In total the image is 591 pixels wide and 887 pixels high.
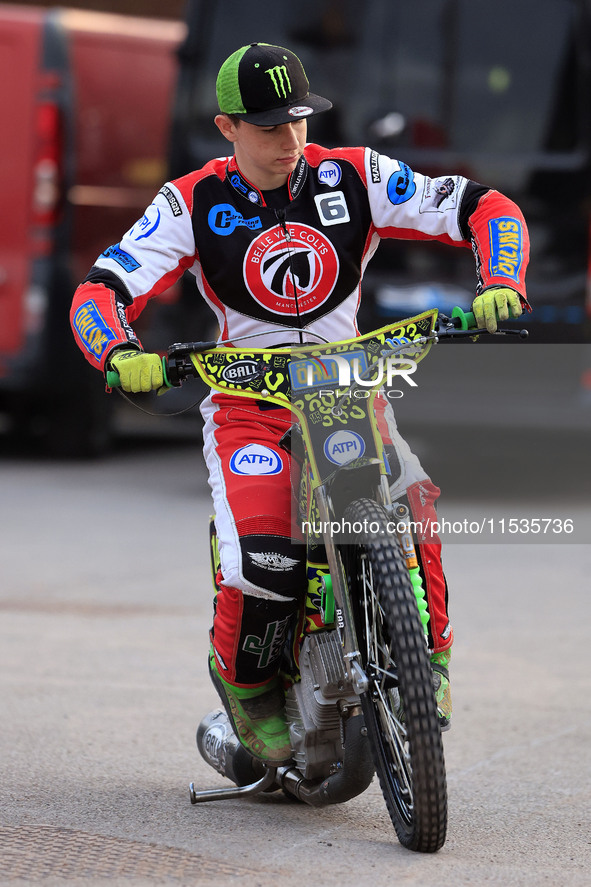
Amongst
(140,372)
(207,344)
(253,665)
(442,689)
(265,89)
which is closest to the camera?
(140,372)

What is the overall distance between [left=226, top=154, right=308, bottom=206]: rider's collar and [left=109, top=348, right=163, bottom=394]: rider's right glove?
709 mm

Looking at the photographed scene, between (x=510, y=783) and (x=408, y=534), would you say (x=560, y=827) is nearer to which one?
(x=510, y=783)

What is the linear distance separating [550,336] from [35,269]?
12.7 feet

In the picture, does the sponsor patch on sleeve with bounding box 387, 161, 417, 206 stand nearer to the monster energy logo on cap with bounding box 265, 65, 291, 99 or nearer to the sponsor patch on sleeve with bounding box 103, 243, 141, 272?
the monster energy logo on cap with bounding box 265, 65, 291, 99

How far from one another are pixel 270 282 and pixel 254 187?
270 mm

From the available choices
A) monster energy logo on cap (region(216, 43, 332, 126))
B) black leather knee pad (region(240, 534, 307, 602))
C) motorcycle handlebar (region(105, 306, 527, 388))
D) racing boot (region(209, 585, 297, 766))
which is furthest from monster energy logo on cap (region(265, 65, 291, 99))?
racing boot (region(209, 585, 297, 766))

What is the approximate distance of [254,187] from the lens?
4.17m

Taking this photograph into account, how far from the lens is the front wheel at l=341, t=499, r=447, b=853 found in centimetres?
351

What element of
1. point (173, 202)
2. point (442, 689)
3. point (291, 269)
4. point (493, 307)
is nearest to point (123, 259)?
point (173, 202)

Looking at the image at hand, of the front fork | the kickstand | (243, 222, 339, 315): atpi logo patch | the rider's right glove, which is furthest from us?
the kickstand

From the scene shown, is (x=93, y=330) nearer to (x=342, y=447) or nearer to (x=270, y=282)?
(x=270, y=282)

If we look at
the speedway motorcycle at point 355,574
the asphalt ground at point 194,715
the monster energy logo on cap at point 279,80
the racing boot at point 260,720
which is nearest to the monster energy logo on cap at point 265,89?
the monster energy logo on cap at point 279,80

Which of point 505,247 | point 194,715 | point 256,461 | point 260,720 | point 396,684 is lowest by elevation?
point 194,715

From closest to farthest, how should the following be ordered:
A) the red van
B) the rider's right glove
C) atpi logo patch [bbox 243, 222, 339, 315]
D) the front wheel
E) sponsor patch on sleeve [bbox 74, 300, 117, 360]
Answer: the front wheel
the rider's right glove
sponsor patch on sleeve [bbox 74, 300, 117, 360]
atpi logo patch [bbox 243, 222, 339, 315]
the red van
